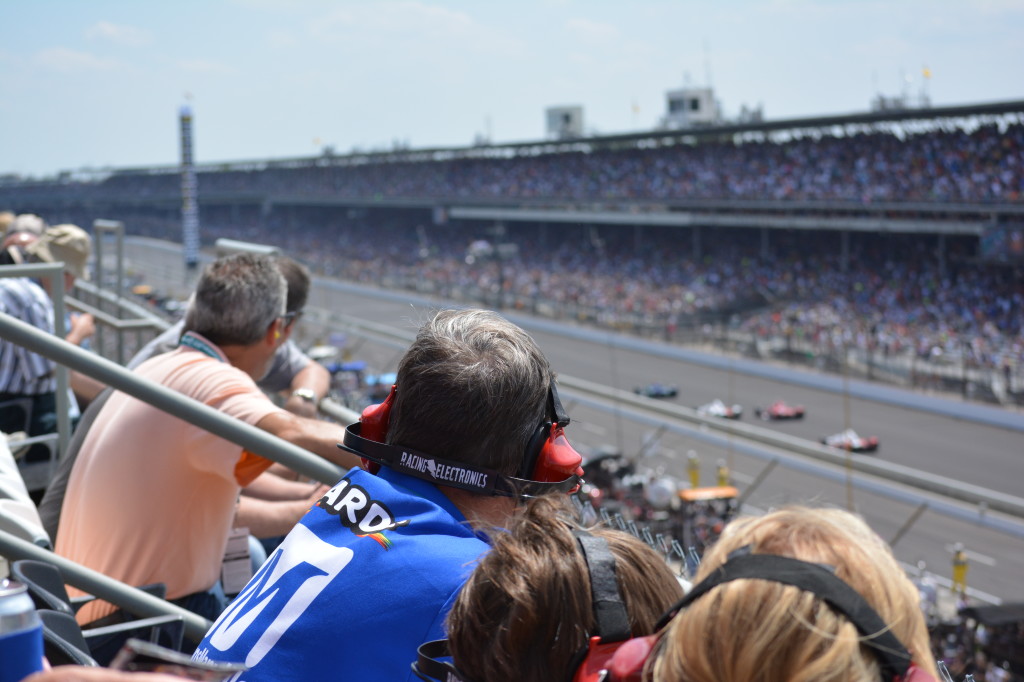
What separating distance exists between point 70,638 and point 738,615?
1.22m

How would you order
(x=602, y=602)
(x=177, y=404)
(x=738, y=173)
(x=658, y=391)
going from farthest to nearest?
(x=738, y=173) < (x=658, y=391) < (x=177, y=404) < (x=602, y=602)

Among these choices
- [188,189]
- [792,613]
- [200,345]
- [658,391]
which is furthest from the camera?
[188,189]

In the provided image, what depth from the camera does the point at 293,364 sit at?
142 inches

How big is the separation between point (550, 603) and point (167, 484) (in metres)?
1.44

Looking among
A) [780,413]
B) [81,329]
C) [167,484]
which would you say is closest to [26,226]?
[81,329]

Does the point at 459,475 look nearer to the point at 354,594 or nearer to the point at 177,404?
the point at 354,594

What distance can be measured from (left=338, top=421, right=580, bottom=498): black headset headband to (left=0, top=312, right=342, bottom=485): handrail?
46 centimetres

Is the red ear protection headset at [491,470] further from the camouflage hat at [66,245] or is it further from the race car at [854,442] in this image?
the race car at [854,442]

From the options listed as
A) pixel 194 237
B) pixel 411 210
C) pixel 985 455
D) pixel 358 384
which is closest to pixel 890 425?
pixel 985 455

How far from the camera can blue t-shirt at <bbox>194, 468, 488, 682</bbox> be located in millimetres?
1353

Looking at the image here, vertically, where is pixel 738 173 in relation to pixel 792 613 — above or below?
above

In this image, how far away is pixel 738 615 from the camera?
0.91 metres

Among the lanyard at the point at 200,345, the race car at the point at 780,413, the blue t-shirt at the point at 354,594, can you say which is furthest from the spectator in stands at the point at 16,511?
the race car at the point at 780,413

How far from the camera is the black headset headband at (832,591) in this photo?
2.96 feet
